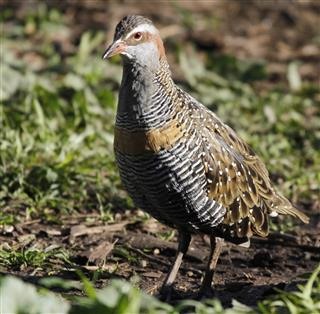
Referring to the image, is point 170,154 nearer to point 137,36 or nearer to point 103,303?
point 137,36

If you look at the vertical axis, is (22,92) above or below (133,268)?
above

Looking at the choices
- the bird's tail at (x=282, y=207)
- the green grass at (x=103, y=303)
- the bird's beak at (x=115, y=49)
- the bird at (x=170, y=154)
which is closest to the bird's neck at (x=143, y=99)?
the bird at (x=170, y=154)

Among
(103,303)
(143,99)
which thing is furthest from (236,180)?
(103,303)

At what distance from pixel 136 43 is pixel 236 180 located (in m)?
1.20

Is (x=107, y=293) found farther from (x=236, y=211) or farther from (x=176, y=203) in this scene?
(x=236, y=211)

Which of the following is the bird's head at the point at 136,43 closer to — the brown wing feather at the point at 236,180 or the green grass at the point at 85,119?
the brown wing feather at the point at 236,180

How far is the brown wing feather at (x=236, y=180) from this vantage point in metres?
7.16

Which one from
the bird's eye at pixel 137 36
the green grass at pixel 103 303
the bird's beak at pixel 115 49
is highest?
the bird's eye at pixel 137 36

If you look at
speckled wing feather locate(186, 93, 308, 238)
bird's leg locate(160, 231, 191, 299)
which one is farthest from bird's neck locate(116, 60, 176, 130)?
bird's leg locate(160, 231, 191, 299)

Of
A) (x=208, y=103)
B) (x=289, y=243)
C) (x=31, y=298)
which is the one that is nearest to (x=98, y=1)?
(x=208, y=103)

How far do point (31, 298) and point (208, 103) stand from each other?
6.38 meters

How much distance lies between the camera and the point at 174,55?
12680 mm

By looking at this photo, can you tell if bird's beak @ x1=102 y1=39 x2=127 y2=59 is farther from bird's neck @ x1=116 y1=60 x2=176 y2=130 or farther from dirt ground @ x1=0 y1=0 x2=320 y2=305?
dirt ground @ x1=0 y1=0 x2=320 y2=305

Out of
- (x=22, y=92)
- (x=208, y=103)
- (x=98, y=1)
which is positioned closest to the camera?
(x=22, y=92)
